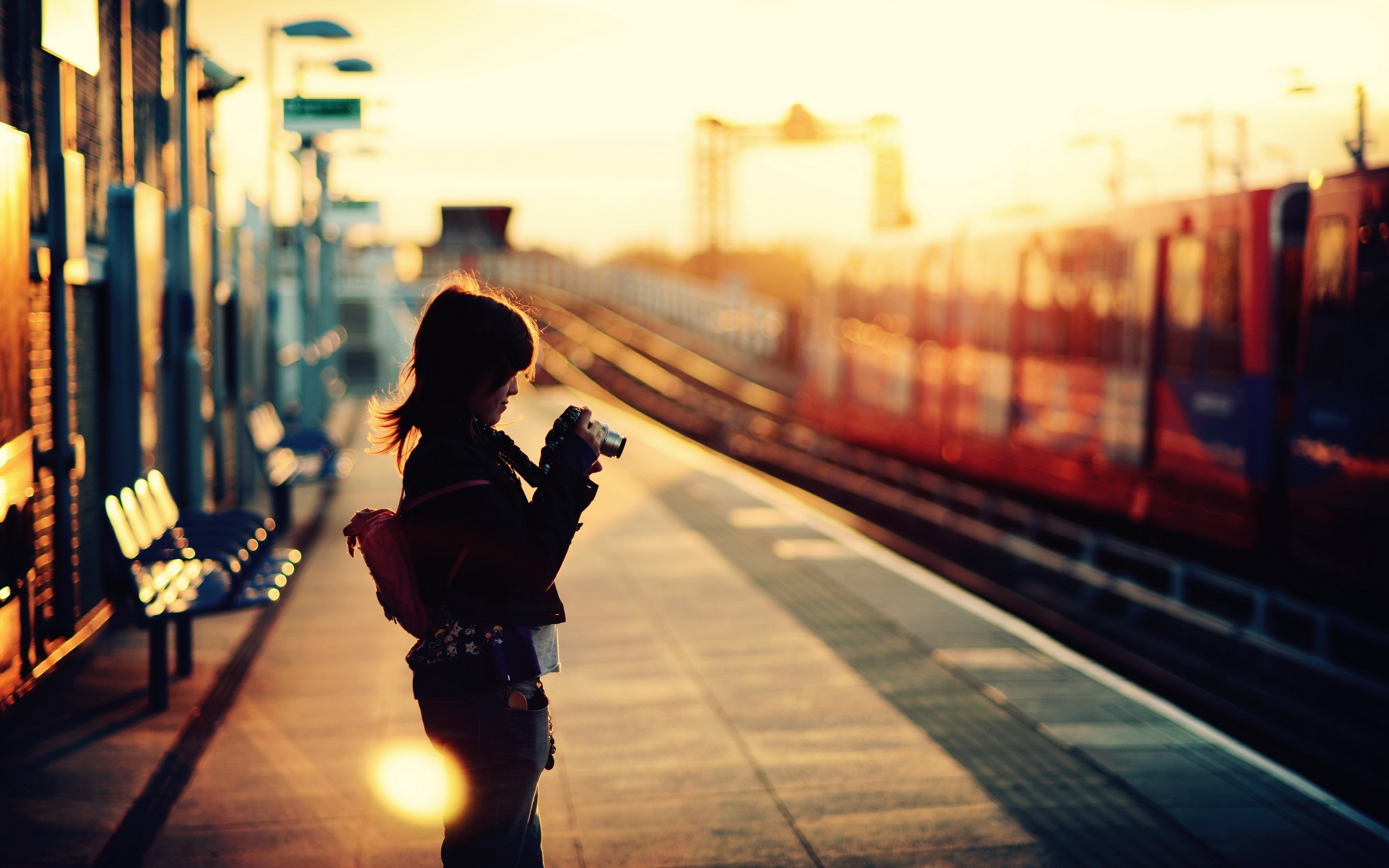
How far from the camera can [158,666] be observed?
5.98 meters

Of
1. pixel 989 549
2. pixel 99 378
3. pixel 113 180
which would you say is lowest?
pixel 989 549

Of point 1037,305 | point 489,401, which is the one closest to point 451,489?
point 489,401

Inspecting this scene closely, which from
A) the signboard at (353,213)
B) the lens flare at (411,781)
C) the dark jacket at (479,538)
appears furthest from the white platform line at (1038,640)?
the signboard at (353,213)

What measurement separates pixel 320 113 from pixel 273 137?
2427mm

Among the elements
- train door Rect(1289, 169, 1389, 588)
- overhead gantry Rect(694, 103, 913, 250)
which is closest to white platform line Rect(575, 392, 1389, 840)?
train door Rect(1289, 169, 1389, 588)

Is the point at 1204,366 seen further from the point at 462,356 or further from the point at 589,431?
the point at 462,356

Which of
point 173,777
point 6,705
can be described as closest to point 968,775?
point 173,777

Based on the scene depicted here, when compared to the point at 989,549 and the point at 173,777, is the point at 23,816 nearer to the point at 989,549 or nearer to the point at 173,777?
the point at 173,777

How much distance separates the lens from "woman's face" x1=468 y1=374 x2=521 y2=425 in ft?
9.69

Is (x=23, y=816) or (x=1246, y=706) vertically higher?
(x=23, y=816)

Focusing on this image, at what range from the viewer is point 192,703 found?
623cm

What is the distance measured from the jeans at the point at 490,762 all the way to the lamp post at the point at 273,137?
12.3 meters

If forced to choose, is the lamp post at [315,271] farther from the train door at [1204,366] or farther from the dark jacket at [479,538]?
the dark jacket at [479,538]

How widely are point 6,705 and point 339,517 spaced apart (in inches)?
280
